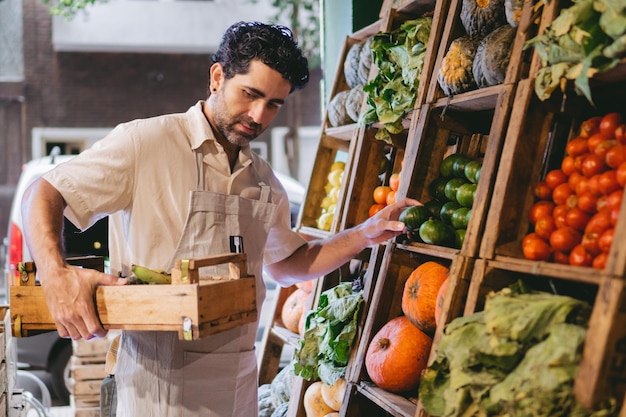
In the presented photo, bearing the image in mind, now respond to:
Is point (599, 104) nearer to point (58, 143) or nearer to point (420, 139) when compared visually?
point (420, 139)

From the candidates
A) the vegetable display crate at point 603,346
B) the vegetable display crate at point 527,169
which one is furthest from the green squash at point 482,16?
the vegetable display crate at point 603,346

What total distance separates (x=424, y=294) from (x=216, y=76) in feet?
4.01

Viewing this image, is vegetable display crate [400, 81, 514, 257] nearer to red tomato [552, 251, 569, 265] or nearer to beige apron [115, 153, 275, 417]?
red tomato [552, 251, 569, 265]

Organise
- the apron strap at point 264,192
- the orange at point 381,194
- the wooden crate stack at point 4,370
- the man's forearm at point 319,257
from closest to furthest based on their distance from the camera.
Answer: the apron strap at point 264,192 < the man's forearm at point 319,257 < the wooden crate stack at point 4,370 < the orange at point 381,194

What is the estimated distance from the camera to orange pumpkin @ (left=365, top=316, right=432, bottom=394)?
2.69 meters

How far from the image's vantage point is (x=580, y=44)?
1.99 meters

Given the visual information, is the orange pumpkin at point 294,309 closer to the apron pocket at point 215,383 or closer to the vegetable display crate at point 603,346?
the apron pocket at point 215,383

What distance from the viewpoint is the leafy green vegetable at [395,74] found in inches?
121

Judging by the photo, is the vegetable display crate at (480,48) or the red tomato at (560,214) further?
the vegetable display crate at (480,48)

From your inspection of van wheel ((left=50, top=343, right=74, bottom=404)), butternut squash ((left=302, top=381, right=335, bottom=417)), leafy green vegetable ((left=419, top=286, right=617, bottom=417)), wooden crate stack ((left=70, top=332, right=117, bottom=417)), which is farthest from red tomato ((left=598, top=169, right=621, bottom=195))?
van wheel ((left=50, top=343, right=74, bottom=404))

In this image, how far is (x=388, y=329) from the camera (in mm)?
2836

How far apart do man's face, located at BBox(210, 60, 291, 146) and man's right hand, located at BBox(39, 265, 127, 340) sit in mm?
878

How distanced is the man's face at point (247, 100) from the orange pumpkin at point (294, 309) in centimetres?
150

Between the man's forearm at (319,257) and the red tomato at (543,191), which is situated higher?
the red tomato at (543,191)
